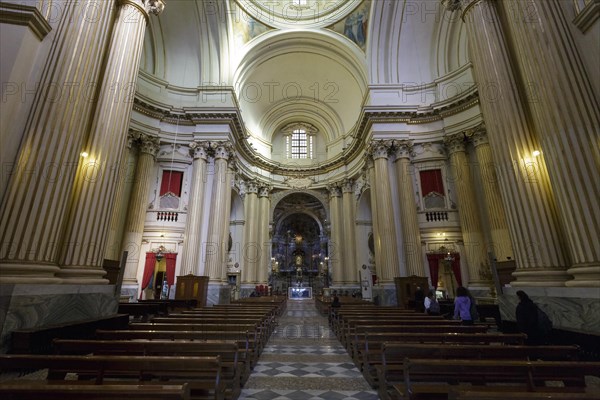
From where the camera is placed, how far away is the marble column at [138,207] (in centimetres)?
1239

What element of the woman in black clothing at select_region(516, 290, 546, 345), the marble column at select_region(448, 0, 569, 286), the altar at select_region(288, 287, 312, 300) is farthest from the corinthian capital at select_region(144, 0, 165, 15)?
the altar at select_region(288, 287, 312, 300)

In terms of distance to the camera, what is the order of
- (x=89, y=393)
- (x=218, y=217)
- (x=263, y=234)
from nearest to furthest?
(x=89, y=393), (x=218, y=217), (x=263, y=234)

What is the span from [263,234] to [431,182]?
A: 36.9 ft

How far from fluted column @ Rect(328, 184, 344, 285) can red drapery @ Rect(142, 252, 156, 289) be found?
1116cm

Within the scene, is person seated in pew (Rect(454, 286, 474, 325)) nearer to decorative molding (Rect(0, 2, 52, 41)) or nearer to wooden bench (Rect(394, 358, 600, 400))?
wooden bench (Rect(394, 358, 600, 400))

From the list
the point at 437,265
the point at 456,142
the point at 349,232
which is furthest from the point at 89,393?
the point at 349,232

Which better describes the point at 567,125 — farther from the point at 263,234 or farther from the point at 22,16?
the point at 263,234

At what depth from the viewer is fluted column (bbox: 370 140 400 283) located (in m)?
13.0

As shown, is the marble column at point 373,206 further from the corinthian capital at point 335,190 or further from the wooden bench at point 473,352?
the wooden bench at point 473,352

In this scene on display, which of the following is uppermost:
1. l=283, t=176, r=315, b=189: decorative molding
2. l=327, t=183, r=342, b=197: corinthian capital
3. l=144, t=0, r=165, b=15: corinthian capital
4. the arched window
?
the arched window

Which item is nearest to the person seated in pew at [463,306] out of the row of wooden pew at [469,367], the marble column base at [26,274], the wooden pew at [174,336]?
the row of wooden pew at [469,367]

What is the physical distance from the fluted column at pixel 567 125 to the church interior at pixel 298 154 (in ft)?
0.08

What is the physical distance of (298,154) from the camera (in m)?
24.8

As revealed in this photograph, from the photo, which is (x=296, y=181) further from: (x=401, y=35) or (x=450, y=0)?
(x=450, y=0)
